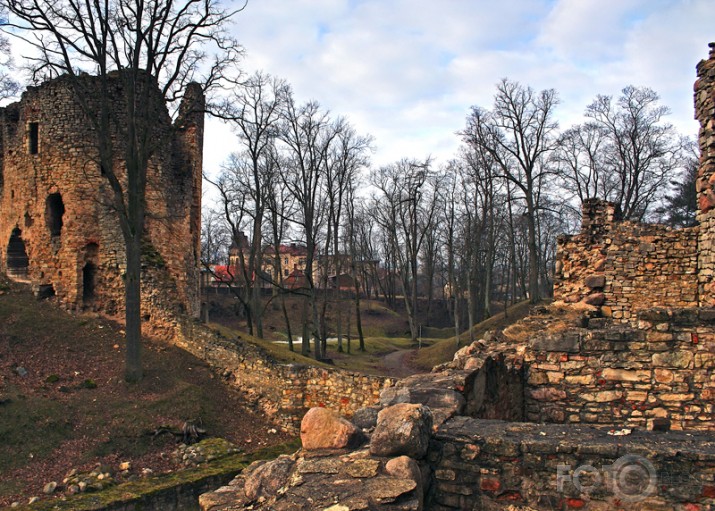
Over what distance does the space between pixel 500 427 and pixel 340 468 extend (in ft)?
3.91

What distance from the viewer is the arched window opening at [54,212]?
17719 mm

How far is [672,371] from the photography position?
5.50 meters

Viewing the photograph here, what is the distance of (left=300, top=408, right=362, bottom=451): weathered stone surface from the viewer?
12.5 ft

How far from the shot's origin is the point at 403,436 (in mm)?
3518

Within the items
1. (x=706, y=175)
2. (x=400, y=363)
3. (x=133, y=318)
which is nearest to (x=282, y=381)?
(x=133, y=318)

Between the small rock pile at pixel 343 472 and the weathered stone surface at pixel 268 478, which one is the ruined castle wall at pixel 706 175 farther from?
the weathered stone surface at pixel 268 478

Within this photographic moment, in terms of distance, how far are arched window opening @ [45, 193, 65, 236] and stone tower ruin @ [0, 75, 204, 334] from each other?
0.10ft

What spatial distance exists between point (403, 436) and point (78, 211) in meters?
16.7

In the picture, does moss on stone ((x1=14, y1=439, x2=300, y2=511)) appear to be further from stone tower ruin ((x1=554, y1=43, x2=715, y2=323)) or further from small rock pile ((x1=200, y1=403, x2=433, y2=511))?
stone tower ruin ((x1=554, y1=43, x2=715, y2=323))

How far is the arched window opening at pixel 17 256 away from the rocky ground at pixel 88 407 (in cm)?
119

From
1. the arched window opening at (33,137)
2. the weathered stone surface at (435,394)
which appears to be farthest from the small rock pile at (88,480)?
the arched window opening at (33,137)

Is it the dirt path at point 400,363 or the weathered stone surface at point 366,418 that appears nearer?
the weathered stone surface at point 366,418

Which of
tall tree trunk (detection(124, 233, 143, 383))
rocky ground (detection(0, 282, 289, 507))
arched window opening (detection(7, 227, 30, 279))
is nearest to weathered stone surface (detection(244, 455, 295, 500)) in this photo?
rocky ground (detection(0, 282, 289, 507))

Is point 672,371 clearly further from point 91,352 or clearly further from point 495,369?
point 91,352
